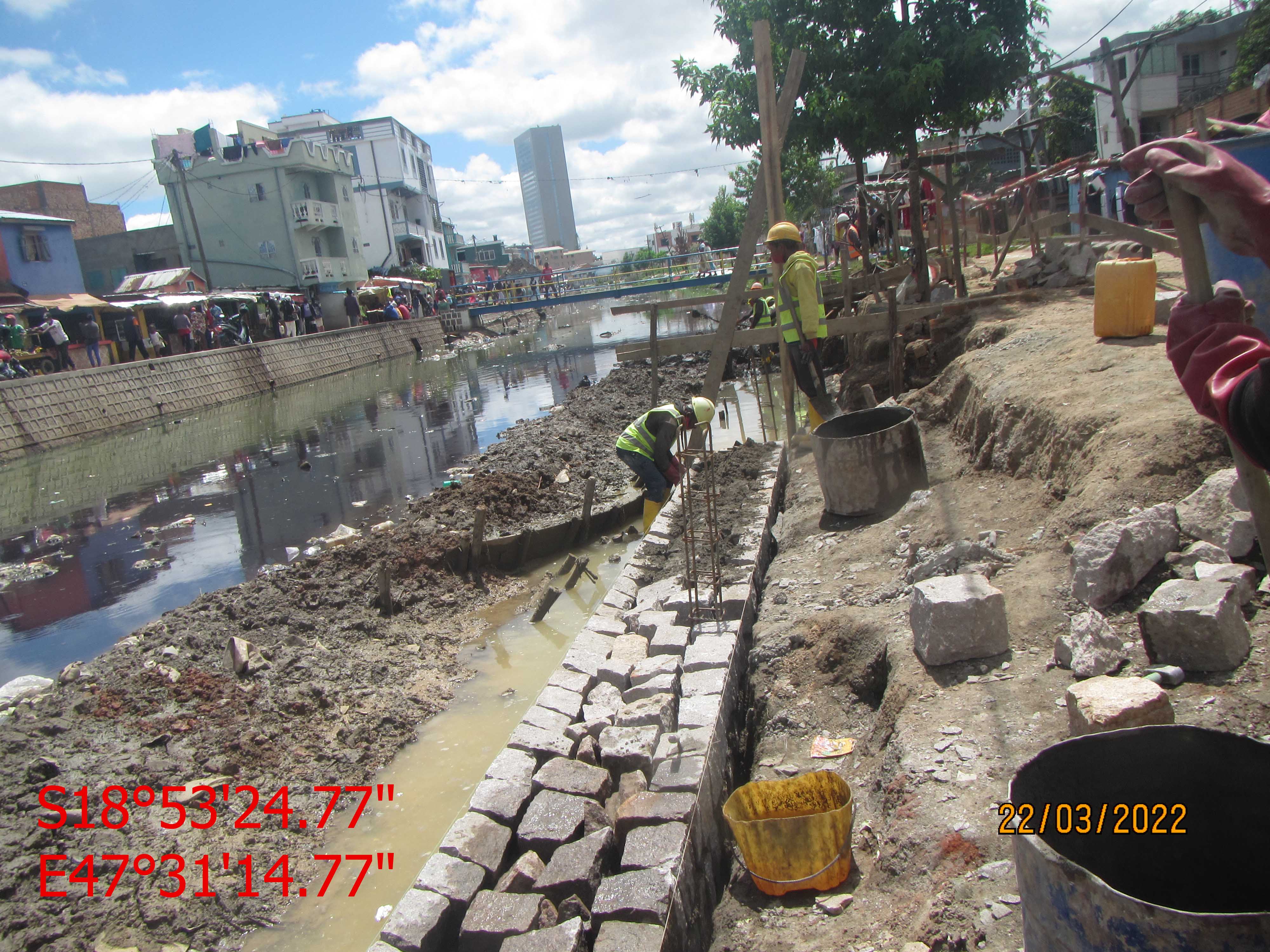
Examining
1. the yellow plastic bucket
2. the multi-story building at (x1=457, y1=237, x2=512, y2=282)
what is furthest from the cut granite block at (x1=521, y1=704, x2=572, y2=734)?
the multi-story building at (x1=457, y1=237, x2=512, y2=282)

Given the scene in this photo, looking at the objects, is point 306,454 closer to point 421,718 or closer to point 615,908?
point 421,718

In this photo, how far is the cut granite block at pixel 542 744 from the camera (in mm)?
4039

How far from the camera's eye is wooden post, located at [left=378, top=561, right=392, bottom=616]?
23.3ft

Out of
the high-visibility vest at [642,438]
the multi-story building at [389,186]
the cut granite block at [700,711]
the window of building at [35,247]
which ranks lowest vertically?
the cut granite block at [700,711]

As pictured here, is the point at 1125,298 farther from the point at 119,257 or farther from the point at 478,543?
the point at 119,257

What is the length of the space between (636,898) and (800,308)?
5246mm

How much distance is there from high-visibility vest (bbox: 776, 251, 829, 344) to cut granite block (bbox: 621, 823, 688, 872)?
4.83 metres

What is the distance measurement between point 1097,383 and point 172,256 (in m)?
45.9

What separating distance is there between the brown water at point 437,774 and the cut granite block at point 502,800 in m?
0.72

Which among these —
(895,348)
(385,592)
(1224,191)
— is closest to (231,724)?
(385,592)

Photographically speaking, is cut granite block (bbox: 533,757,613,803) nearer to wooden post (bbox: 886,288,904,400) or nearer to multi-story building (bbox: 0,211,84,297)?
wooden post (bbox: 886,288,904,400)

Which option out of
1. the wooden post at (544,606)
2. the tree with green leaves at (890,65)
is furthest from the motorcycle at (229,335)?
the wooden post at (544,606)

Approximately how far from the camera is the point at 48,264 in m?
27.6

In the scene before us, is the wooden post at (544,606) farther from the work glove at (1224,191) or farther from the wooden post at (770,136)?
the work glove at (1224,191)
